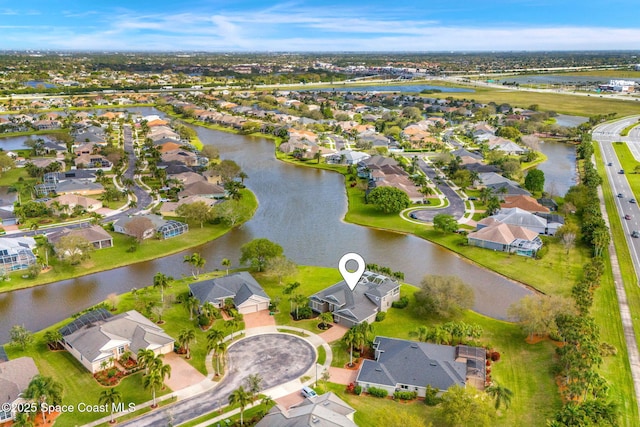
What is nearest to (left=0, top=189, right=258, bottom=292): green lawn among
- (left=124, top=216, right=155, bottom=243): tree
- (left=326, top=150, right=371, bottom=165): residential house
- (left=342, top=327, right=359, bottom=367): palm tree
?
(left=124, top=216, right=155, bottom=243): tree

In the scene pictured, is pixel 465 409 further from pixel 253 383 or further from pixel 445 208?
pixel 445 208

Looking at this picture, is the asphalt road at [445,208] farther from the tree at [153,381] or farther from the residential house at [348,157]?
the tree at [153,381]

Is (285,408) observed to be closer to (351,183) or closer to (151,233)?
(151,233)

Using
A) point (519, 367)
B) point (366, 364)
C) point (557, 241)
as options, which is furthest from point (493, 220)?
point (366, 364)

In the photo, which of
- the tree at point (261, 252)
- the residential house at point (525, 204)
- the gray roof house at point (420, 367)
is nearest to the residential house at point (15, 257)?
the tree at point (261, 252)

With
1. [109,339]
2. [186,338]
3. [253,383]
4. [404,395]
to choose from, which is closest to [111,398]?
[186,338]

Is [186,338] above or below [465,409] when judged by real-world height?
below

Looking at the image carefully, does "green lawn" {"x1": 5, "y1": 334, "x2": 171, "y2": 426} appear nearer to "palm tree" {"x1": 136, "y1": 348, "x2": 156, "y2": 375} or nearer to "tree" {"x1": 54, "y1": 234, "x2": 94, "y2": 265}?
"palm tree" {"x1": 136, "y1": 348, "x2": 156, "y2": 375}
